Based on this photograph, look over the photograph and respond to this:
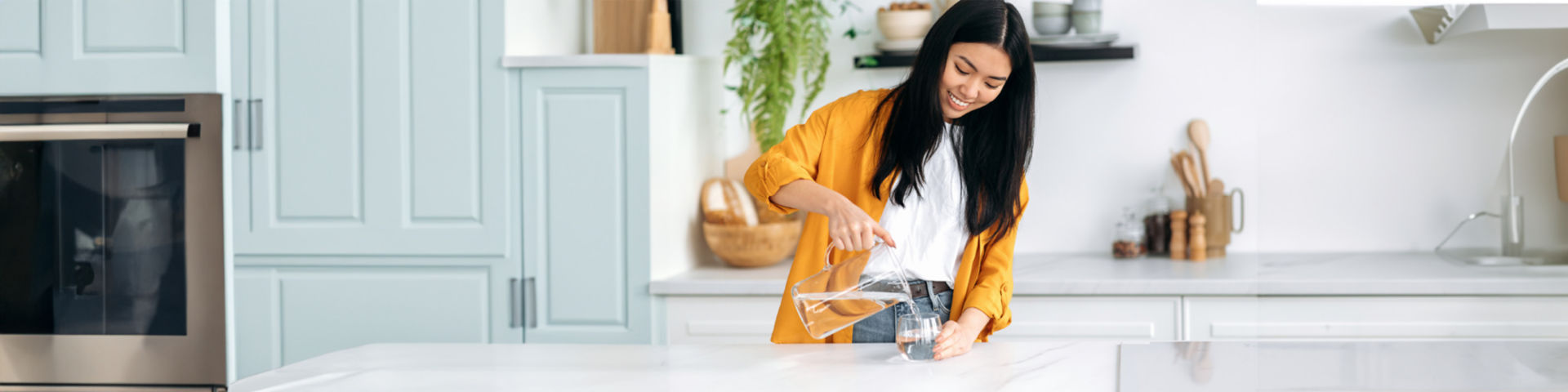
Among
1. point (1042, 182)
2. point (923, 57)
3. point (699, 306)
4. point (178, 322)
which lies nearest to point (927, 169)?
point (923, 57)

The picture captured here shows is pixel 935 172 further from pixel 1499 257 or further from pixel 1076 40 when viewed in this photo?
pixel 1076 40

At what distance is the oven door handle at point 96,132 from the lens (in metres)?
2.18

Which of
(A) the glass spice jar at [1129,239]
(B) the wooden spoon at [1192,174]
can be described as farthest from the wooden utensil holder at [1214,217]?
(A) the glass spice jar at [1129,239]

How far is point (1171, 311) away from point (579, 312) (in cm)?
126

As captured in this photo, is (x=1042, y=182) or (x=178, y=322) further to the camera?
(x=1042, y=182)

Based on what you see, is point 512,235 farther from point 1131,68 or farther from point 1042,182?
point 1131,68

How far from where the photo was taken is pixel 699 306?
7.58ft

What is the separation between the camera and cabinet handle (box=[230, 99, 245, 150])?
2256mm

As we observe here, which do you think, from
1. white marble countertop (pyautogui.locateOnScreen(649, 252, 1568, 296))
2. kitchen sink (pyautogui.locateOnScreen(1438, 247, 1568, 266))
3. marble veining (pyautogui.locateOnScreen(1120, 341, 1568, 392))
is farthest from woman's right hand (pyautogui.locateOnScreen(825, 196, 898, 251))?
white marble countertop (pyautogui.locateOnScreen(649, 252, 1568, 296))

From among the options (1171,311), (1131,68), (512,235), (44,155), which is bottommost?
(1171,311)

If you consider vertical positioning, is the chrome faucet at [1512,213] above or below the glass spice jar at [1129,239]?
above

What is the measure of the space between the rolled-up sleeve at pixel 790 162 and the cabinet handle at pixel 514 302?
923 mm

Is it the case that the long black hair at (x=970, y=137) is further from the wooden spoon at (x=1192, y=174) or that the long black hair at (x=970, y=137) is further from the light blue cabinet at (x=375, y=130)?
the wooden spoon at (x=1192, y=174)

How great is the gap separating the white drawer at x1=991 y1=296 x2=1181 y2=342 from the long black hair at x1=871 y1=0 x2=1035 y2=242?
78 cm
